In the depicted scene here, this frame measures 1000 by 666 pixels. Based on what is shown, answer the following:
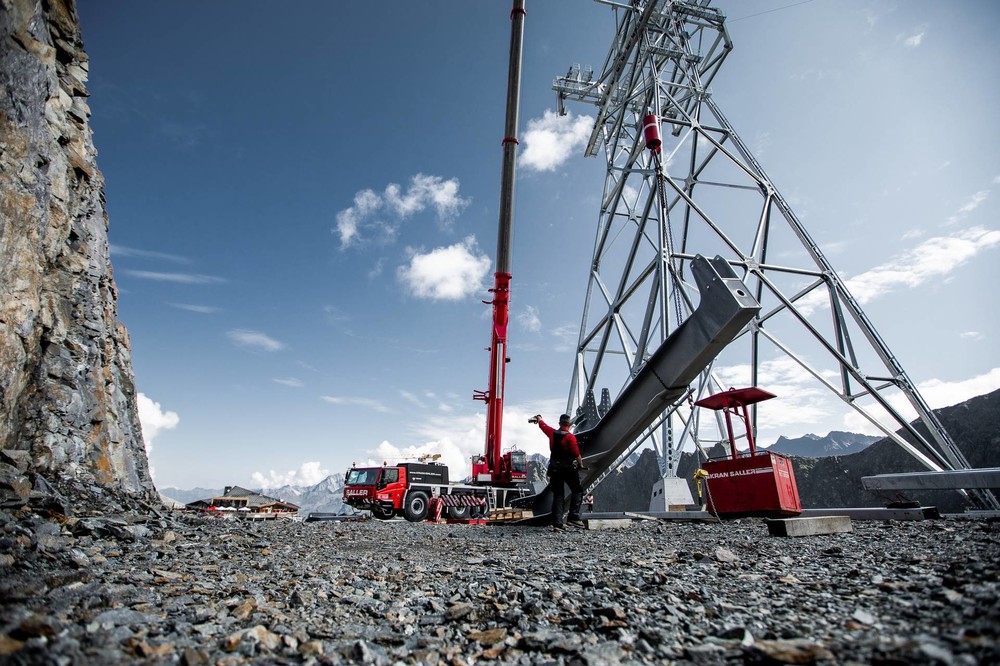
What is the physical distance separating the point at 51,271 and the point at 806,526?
14.0 metres

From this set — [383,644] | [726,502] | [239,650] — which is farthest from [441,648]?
[726,502]

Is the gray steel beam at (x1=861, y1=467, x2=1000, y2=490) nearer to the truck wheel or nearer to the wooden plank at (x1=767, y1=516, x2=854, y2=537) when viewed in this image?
the wooden plank at (x1=767, y1=516, x2=854, y2=537)

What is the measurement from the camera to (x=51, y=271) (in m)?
9.26

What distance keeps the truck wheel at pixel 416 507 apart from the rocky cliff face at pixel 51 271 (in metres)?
7.66

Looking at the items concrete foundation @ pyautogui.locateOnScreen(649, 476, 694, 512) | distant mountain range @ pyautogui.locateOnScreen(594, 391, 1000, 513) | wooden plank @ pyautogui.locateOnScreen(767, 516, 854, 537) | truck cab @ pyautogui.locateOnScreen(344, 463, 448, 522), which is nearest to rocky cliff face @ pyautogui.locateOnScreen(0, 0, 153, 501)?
truck cab @ pyautogui.locateOnScreen(344, 463, 448, 522)

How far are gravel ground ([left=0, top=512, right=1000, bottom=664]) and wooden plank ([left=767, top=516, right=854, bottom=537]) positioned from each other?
16 cm

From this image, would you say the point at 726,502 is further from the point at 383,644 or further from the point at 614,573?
the point at 383,644

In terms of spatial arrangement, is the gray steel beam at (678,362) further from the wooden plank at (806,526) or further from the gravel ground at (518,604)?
the gravel ground at (518,604)

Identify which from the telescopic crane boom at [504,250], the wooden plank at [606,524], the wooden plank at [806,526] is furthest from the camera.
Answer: the telescopic crane boom at [504,250]

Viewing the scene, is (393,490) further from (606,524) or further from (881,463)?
(881,463)

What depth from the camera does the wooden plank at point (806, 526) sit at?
501 cm

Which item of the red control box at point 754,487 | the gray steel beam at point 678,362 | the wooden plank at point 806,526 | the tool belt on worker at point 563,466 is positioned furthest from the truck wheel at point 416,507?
the wooden plank at point 806,526

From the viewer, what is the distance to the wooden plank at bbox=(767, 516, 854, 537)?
5012mm

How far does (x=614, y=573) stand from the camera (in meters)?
3.46
